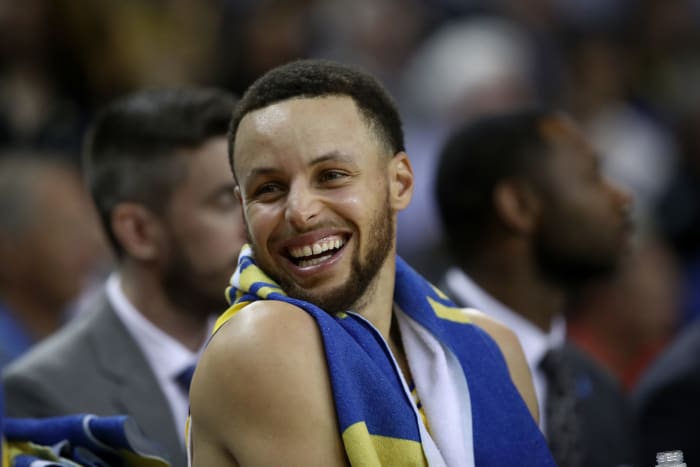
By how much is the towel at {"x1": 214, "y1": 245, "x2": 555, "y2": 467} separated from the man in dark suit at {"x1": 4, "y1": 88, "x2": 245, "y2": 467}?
123 centimetres

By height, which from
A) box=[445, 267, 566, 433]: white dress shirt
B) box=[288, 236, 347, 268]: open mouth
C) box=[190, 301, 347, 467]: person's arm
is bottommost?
box=[445, 267, 566, 433]: white dress shirt

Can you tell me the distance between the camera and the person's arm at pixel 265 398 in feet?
7.70

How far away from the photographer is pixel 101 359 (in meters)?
3.80

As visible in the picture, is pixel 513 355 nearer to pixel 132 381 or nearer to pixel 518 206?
pixel 132 381

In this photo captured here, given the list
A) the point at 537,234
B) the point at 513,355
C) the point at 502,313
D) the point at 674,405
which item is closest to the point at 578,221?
the point at 537,234

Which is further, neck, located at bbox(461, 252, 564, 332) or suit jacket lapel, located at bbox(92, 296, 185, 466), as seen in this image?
neck, located at bbox(461, 252, 564, 332)

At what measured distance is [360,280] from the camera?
101 inches

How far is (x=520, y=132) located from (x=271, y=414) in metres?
2.42

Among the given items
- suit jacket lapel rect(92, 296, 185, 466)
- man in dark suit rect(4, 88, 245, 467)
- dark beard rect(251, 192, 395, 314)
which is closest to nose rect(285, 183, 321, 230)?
dark beard rect(251, 192, 395, 314)

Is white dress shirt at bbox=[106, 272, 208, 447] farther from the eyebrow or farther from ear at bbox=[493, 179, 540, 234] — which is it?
the eyebrow

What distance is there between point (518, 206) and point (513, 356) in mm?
1581

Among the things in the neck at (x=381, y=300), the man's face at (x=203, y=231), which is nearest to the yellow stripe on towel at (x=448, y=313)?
the neck at (x=381, y=300)

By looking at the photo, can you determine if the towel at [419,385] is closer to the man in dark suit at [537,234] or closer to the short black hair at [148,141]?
the short black hair at [148,141]

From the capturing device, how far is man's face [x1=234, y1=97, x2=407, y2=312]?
2494 millimetres
